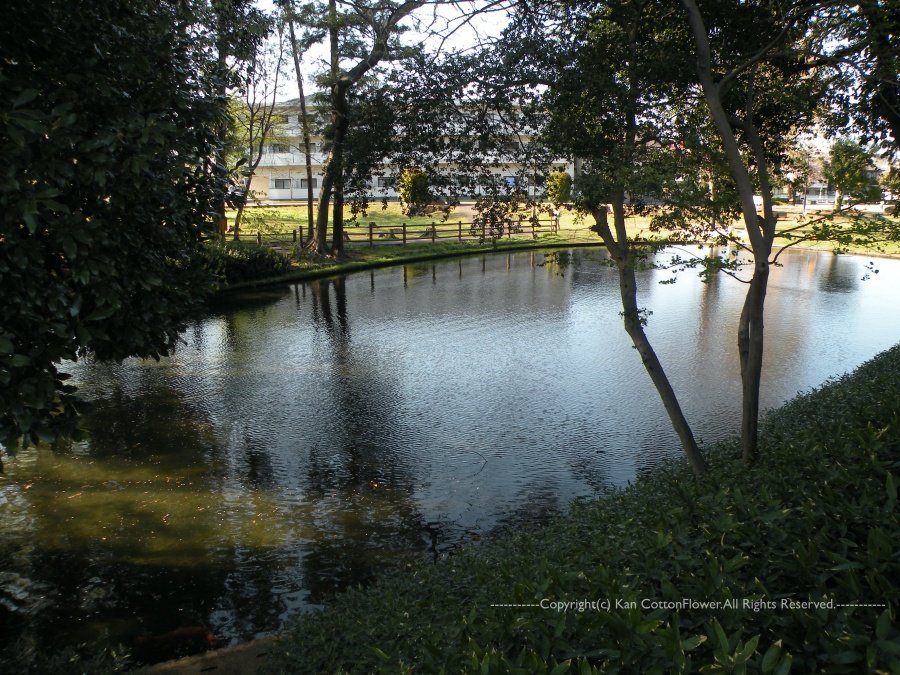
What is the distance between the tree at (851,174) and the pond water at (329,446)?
8.12 ft

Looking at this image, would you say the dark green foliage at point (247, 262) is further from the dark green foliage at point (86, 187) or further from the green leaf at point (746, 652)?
the green leaf at point (746, 652)

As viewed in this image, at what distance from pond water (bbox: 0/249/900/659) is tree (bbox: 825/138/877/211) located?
2.48 m

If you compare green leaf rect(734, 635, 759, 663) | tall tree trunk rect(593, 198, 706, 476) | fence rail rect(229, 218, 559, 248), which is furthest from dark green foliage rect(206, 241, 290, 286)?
green leaf rect(734, 635, 759, 663)

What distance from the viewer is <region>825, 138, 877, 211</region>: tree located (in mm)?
5824

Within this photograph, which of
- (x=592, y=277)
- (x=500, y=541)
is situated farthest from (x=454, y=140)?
(x=592, y=277)

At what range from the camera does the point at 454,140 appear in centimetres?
715

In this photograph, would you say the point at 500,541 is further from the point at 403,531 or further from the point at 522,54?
the point at 522,54

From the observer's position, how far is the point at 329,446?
9039 millimetres

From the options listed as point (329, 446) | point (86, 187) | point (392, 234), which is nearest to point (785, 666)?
point (86, 187)

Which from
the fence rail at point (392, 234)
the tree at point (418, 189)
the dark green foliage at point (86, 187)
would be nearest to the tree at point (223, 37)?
the dark green foliage at point (86, 187)

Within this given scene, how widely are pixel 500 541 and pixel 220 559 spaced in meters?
2.57

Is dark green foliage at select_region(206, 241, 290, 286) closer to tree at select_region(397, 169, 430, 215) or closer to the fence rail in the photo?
the fence rail

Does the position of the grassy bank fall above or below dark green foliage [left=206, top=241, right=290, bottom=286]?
below

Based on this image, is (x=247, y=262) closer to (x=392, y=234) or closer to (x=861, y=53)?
(x=392, y=234)
